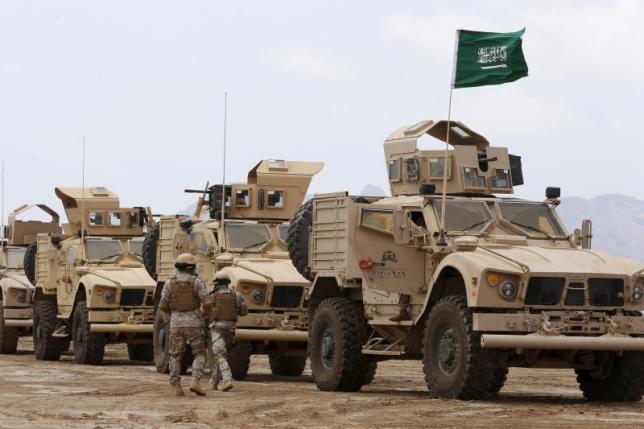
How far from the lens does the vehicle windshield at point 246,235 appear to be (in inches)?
800

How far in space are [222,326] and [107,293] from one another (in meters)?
6.60

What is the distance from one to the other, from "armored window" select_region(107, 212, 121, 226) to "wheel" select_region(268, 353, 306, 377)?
19.4 ft

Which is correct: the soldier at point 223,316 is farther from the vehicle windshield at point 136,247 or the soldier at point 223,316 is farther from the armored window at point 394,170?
the vehicle windshield at point 136,247

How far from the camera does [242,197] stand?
2156 centimetres

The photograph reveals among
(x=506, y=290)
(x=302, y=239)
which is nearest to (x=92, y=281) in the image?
(x=302, y=239)

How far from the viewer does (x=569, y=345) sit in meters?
13.7

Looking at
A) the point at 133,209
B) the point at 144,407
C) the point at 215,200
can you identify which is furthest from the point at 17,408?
the point at 133,209

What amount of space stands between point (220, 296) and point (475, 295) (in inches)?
163

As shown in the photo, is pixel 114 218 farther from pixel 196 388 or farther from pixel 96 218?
pixel 196 388

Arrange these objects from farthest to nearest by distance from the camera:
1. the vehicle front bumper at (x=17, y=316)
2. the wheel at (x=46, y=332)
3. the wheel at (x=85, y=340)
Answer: the vehicle front bumper at (x=17, y=316) < the wheel at (x=46, y=332) < the wheel at (x=85, y=340)

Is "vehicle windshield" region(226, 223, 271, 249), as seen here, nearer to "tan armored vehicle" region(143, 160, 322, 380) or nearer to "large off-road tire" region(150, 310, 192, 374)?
"tan armored vehicle" region(143, 160, 322, 380)

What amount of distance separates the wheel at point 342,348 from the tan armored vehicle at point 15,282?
1136cm

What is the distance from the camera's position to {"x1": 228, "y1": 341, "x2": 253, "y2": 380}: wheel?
1889cm

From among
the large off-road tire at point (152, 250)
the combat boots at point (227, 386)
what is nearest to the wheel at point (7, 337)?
the large off-road tire at point (152, 250)
